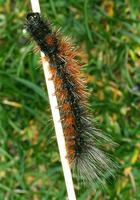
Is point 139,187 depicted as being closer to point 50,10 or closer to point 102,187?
point 102,187

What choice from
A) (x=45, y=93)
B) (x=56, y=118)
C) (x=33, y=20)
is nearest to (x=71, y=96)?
(x=56, y=118)

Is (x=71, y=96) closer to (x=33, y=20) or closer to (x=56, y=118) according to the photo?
(x=56, y=118)

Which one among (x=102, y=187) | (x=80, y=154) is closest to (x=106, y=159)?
(x=80, y=154)

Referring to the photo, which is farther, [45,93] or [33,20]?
[45,93]

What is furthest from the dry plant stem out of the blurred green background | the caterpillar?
the blurred green background

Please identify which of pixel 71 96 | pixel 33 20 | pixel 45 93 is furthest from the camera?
pixel 45 93

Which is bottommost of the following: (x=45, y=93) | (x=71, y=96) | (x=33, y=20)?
(x=45, y=93)
